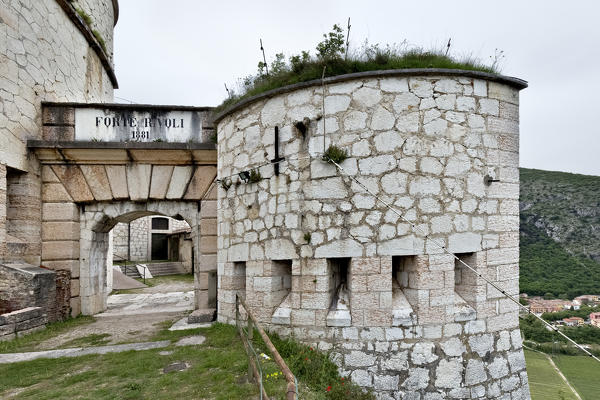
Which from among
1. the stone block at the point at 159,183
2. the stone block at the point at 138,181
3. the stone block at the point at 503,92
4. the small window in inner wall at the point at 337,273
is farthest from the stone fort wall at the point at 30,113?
the stone block at the point at 503,92

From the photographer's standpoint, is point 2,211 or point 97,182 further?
point 97,182

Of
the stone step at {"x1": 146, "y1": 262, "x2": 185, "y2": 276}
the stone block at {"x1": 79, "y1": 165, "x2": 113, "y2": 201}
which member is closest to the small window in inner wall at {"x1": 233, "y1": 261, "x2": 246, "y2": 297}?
the stone block at {"x1": 79, "y1": 165, "x2": 113, "y2": 201}

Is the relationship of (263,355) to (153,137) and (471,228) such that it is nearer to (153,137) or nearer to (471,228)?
(471,228)

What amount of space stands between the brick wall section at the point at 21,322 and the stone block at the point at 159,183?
2.57m

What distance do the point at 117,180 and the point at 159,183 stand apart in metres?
0.78

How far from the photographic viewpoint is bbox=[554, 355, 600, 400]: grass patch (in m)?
11.9

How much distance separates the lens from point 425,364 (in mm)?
3619

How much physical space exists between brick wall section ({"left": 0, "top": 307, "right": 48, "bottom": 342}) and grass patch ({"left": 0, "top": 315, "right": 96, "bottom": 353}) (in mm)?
89

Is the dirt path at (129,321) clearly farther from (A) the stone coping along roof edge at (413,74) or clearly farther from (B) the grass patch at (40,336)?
(A) the stone coping along roof edge at (413,74)

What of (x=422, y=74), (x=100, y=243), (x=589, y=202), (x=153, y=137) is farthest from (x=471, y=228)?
(x=589, y=202)

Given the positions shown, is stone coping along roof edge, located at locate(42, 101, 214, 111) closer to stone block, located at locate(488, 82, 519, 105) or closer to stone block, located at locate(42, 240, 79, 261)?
stone block, located at locate(42, 240, 79, 261)

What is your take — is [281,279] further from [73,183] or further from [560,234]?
[560,234]

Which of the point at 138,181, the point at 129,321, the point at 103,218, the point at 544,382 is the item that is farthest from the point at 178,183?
the point at 544,382

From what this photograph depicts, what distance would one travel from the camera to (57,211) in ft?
20.5
